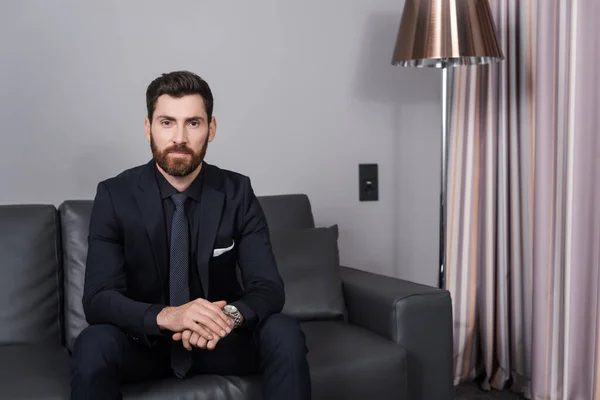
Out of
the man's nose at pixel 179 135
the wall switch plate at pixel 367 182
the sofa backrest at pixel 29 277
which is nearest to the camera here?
the man's nose at pixel 179 135

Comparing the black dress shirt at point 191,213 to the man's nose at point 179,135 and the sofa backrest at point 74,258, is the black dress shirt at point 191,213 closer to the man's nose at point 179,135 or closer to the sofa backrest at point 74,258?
the man's nose at point 179,135

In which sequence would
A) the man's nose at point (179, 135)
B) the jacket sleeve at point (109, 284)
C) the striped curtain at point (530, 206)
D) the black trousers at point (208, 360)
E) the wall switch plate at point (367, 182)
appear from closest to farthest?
the black trousers at point (208, 360) < the jacket sleeve at point (109, 284) < the man's nose at point (179, 135) < the striped curtain at point (530, 206) < the wall switch plate at point (367, 182)

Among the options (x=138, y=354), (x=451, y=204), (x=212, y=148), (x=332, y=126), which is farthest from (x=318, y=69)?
(x=138, y=354)

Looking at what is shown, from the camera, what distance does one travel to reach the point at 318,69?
288cm

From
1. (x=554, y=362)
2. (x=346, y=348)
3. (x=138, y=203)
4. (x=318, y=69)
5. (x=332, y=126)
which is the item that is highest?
(x=318, y=69)

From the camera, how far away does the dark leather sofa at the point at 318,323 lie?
195 centimetres

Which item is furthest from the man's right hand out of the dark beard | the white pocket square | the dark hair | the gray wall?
the gray wall

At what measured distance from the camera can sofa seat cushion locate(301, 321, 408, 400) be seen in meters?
1.90

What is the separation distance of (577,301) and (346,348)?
872 mm

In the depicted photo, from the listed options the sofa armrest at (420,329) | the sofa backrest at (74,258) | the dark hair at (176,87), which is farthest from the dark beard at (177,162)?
the sofa armrest at (420,329)

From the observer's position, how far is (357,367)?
6.35 ft

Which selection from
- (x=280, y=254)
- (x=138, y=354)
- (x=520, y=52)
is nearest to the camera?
(x=138, y=354)

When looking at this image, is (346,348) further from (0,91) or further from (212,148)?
(0,91)

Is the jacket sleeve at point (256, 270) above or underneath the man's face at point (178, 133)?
underneath
